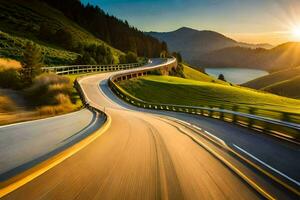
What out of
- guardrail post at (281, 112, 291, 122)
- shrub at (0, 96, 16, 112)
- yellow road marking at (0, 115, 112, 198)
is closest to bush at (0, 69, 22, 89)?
shrub at (0, 96, 16, 112)

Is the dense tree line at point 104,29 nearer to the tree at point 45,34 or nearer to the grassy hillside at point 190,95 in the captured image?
the tree at point 45,34

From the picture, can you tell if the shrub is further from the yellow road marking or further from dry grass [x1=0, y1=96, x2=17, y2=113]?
the yellow road marking

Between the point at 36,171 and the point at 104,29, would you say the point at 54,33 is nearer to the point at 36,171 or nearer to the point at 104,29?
the point at 104,29

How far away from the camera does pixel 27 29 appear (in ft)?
326

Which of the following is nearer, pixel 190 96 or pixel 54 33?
pixel 190 96

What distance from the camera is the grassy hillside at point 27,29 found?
6750 centimetres

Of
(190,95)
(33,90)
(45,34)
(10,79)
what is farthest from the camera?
(45,34)

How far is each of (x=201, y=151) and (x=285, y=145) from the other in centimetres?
375

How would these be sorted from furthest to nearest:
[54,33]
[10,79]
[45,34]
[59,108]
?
[54,33]
[45,34]
[10,79]
[59,108]

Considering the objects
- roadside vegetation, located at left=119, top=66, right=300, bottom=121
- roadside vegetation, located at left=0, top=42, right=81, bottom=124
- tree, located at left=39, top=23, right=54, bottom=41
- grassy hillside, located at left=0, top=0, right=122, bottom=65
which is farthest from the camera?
tree, located at left=39, top=23, right=54, bottom=41

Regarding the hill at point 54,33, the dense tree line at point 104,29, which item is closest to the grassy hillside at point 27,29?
the hill at point 54,33

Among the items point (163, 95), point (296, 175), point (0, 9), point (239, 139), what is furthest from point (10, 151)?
point (0, 9)

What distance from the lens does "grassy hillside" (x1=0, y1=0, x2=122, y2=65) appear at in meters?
67.5

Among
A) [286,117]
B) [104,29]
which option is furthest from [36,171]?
[104,29]
